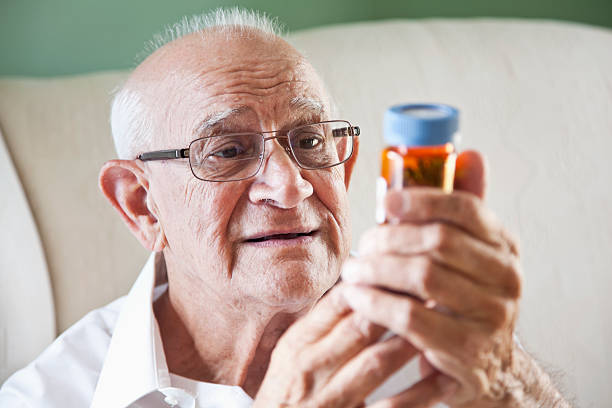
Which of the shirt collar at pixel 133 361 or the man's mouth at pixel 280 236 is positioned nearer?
the man's mouth at pixel 280 236

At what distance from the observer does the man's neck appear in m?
1.28

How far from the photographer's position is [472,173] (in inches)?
28.8

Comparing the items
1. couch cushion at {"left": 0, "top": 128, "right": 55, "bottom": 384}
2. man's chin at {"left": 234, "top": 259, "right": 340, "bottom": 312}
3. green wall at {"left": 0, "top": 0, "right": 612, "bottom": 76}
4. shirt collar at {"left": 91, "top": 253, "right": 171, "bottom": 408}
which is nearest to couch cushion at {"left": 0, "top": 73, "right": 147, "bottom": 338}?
couch cushion at {"left": 0, "top": 128, "right": 55, "bottom": 384}

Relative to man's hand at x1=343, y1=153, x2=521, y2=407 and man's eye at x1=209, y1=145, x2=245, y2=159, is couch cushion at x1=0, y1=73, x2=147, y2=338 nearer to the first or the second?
man's eye at x1=209, y1=145, x2=245, y2=159

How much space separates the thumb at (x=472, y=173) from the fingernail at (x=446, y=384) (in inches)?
10.0

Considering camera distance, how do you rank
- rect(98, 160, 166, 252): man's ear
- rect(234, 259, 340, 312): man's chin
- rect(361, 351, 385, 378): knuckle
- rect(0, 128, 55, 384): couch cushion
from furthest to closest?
rect(0, 128, 55, 384): couch cushion → rect(98, 160, 166, 252): man's ear → rect(234, 259, 340, 312): man's chin → rect(361, 351, 385, 378): knuckle

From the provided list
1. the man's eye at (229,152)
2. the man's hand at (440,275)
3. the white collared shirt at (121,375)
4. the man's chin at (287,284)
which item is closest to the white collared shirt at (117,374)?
the white collared shirt at (121,375)

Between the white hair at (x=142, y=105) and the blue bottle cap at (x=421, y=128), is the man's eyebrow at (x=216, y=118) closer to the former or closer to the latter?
the white hair at (x=142, y=105)

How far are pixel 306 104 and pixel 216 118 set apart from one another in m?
0.18

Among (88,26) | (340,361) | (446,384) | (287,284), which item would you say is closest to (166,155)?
(287,284)

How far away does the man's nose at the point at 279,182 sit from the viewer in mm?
1101

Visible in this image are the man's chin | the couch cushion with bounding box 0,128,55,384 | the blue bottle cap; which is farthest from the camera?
the couch cushion with bounding box 0,128,55,384

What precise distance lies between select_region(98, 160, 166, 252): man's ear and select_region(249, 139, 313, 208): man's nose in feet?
1.01

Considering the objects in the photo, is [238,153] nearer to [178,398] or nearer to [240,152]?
[240,152]
